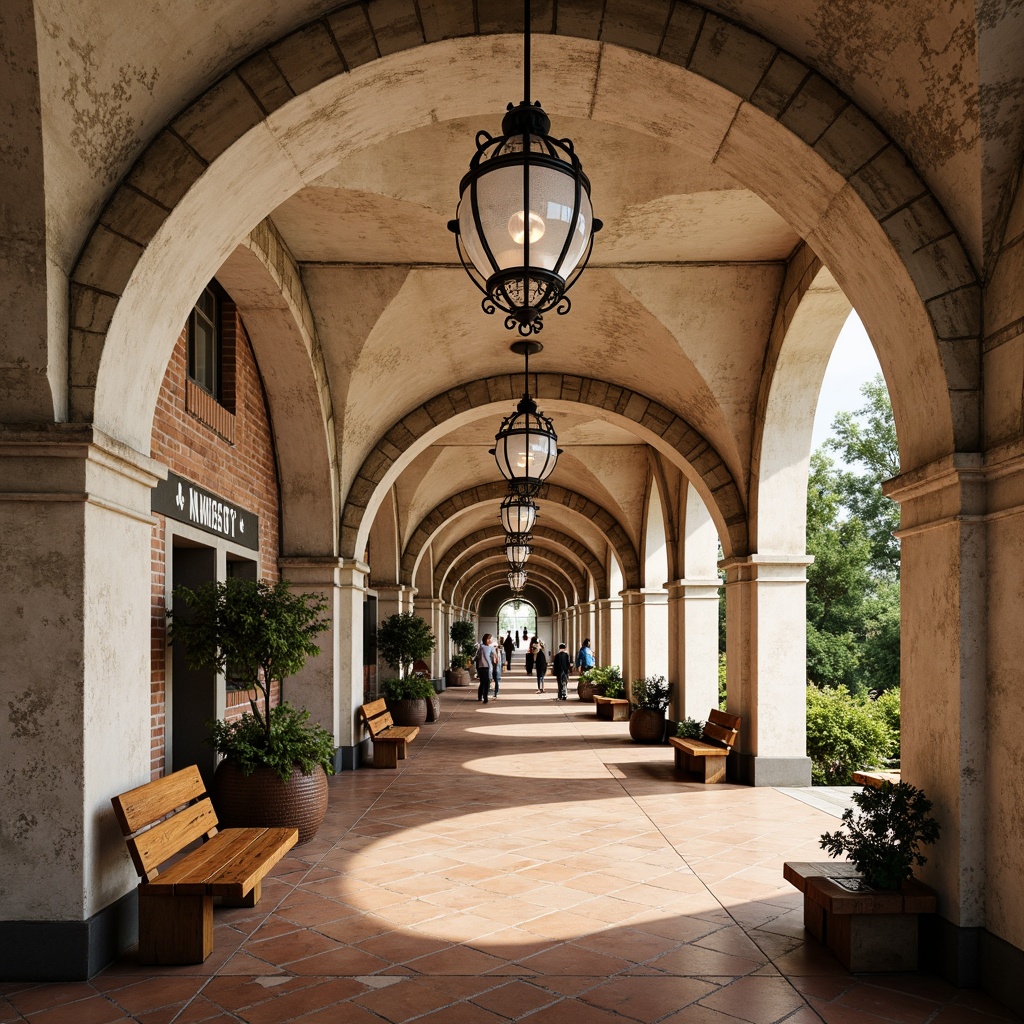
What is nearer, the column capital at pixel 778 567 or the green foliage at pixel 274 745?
the green foliage at pixel 274 745

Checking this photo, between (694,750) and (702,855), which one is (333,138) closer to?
(702,855)

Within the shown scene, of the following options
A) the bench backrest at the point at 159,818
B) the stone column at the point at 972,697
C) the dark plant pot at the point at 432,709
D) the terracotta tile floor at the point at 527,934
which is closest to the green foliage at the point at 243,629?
the bench backrest at the point at 159,818

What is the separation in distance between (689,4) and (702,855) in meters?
5.06

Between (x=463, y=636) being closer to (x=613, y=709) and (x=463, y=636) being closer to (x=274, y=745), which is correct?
(x=613, y=709)

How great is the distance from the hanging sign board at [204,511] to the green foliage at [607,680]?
10570 millimetres

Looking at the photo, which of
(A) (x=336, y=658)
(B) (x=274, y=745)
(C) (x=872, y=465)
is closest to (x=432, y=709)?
(A) (x=336, y=658)

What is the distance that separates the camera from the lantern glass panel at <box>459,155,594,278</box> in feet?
11.6

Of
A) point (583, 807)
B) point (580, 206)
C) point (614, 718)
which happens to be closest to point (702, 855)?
point (583, 807)

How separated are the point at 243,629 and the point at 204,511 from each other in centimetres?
119

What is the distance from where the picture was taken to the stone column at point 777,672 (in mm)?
9312

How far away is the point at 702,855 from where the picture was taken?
646cm

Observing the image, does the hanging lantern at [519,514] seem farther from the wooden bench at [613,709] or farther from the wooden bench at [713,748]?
the wooden bench at [613,709]

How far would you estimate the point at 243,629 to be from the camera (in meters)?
6.42

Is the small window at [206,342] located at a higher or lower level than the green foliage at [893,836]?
higher
